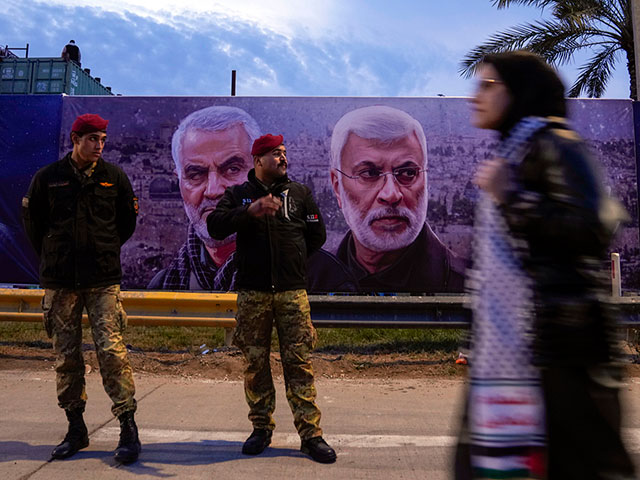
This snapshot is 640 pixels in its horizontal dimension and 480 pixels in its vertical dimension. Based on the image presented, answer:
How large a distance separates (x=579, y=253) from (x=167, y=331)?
8.02 meters

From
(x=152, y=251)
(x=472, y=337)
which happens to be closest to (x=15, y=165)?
(x=152, y=251)

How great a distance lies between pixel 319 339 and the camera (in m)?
8.05

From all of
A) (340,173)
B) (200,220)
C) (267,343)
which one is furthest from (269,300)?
(200,220)

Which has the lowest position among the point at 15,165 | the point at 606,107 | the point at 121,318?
the point at 121,318

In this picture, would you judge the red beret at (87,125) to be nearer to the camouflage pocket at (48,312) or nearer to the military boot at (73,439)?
the camouflage pocket at (48,312)

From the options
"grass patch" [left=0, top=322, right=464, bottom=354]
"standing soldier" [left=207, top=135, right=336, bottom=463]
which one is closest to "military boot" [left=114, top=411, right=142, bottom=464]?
"standing soldier" [left=207, top=135, right=336, bottom=463]

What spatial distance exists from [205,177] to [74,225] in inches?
246

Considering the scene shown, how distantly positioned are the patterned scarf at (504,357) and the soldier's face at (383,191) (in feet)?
25.7

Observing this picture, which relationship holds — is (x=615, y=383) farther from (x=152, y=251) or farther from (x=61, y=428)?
(x=152, y=251)

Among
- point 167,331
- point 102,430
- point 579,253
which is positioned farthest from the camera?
point 167,331

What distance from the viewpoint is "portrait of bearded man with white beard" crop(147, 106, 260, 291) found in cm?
962

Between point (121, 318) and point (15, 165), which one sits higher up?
point (15, 165)

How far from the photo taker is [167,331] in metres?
8.76

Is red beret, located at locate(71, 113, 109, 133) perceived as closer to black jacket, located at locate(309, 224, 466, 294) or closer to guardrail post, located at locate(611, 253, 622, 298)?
black jacket, located at locate(309, 224, 466, 294)
